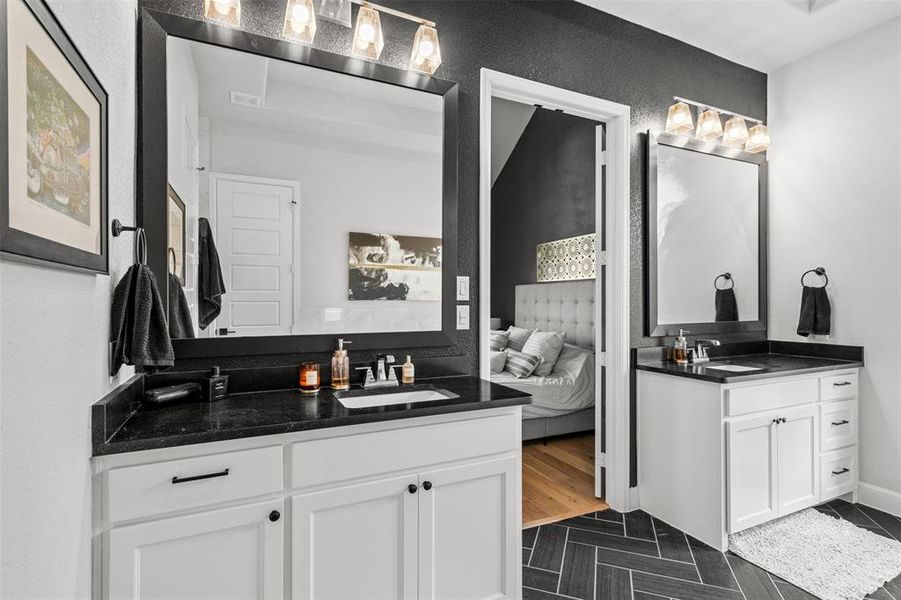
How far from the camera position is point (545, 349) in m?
4.38

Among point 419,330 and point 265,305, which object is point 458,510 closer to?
point 419,330

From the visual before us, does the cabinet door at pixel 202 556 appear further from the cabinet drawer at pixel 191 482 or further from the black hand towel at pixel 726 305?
the black hand towel at pixel 726 305

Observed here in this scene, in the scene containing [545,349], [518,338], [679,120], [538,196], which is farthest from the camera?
[538,196]

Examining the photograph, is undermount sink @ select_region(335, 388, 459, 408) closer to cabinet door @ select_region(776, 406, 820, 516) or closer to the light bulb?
the light bulb

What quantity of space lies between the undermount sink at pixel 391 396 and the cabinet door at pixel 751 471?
1501 mm

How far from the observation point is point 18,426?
82 cm

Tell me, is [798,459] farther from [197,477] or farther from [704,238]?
[197,477]

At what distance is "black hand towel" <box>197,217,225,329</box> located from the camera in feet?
6.15

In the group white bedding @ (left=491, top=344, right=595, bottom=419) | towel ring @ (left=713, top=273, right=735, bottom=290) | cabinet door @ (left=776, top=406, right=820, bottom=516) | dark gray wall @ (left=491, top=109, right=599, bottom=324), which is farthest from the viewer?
dark gray wall @ (left=491, top=109, right=599, bottom=324)

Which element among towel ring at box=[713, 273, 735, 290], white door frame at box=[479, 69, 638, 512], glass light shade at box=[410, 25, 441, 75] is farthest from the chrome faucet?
glass light shade at box=[410, 25, 441, 75]

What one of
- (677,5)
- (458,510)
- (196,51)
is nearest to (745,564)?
(458,510)

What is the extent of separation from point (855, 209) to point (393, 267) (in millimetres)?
2913

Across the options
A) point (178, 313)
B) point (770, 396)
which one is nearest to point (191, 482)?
point (178, 313)

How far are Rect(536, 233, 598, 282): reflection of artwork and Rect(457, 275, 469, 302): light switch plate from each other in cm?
223
